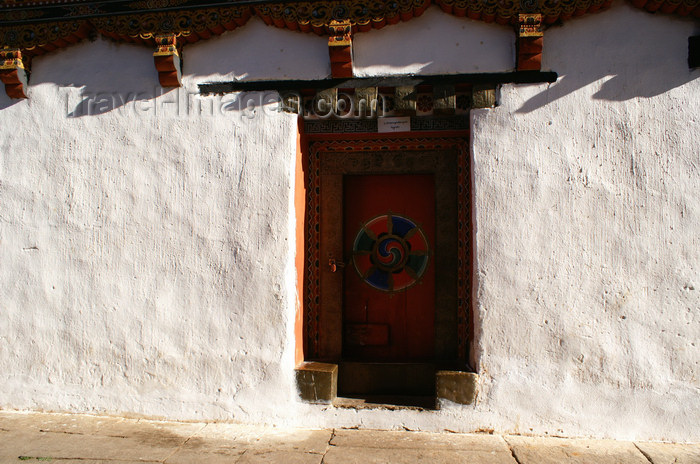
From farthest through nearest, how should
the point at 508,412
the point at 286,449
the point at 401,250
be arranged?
the point at 401,250 < the point at 508,412 < the point at 286,449

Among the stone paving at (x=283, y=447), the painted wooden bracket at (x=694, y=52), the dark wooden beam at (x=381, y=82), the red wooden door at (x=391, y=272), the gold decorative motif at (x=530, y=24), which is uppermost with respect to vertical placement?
→ the gold decorative motif at (x=530, y=24)

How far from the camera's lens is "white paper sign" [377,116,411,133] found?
156 inches

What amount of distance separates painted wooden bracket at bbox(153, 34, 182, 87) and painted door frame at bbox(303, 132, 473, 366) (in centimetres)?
112

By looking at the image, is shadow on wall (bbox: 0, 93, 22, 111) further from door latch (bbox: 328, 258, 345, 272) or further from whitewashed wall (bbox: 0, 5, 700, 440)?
door latch (bbox: 328, 258, 345, 272)

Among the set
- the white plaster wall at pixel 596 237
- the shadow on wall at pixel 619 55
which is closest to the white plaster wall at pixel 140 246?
the white plaster wall at pixel 596 237

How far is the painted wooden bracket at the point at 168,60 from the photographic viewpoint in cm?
391

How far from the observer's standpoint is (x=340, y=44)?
3717mm

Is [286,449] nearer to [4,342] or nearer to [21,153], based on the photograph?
[4,342]

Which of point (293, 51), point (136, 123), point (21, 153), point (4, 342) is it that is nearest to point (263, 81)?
point (293, 51)

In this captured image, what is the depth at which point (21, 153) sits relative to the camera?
4.16m

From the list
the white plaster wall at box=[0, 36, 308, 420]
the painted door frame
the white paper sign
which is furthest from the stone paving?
the white paper sign

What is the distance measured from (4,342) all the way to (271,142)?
2.59 meters

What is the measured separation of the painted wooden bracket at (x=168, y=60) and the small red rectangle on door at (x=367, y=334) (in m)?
2.33

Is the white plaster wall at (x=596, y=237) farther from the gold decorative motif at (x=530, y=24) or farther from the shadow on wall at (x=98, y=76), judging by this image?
the shadow on wall at (x=98, y=76)
